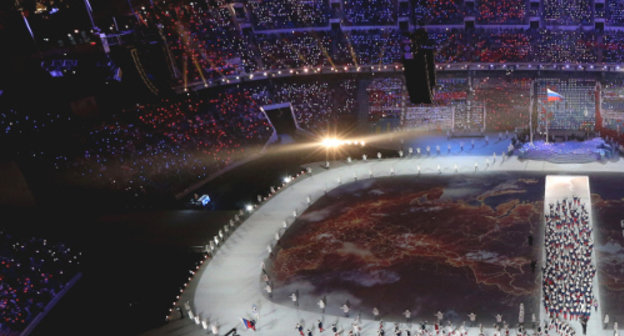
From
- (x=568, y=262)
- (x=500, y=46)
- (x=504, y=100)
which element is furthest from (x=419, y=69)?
(x=500, y=46)

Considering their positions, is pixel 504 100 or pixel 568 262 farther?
pixel 504 100

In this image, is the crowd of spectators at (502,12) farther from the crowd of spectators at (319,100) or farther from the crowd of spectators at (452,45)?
the crowd of spectators at (319,100)

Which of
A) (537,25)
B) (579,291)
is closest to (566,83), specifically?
(537,25)

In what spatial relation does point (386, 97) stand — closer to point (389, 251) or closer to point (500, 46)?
point (500, 46)

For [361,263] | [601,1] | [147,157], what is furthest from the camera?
[601,1]

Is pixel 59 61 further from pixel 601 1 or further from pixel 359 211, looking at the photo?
pixel 601 1

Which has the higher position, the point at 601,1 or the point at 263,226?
the point at 601,1

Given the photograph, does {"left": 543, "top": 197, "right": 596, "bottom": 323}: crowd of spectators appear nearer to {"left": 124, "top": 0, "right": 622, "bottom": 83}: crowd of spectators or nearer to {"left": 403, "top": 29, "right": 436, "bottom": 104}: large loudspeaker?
{"left": 403, "top": 29, "right": 436, "bottom": 104}: large loudspeaker

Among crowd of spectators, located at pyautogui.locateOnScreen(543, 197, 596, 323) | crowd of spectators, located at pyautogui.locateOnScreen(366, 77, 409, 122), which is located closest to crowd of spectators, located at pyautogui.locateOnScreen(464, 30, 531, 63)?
crowd of spectators, located at pyautogui.locateOnScreen(366, 77, 409, 122)
